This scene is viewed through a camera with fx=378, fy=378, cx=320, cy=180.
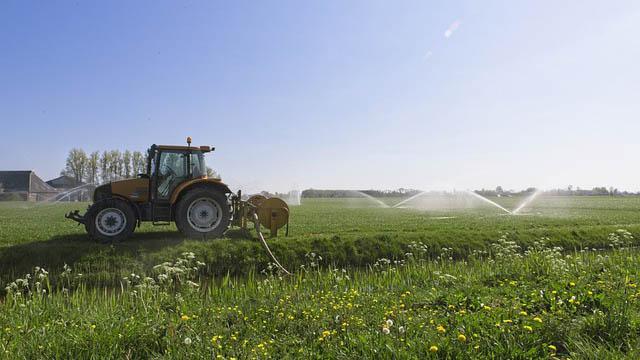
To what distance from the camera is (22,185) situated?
6762 centimetres

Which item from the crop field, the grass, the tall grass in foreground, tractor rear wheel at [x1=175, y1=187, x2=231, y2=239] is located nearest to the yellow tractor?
tractor rear wheel at [x1=175, y1=187, x2=231, y2=239]

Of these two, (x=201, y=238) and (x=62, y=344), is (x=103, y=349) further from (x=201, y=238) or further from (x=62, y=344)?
(x=201, y=238)

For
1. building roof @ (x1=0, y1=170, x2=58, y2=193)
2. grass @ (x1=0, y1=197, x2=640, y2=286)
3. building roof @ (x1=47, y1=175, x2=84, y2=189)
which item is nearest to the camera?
grass @ (x1=0, y1=197, x2=640, y2=286)

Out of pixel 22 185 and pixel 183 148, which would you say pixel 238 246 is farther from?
pixel 22 185

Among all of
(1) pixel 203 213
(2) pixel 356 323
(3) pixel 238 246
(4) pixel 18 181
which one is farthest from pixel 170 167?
(4) pixel 18 181

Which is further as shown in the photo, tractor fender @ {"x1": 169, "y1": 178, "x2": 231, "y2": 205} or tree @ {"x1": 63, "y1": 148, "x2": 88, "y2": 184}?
tree @ {"x1": 63, "y1": 148, "x2": 88, "y2": 184}

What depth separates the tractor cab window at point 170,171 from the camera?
1133 centimetres

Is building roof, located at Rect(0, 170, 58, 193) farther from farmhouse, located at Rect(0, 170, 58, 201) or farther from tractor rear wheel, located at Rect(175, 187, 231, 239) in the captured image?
tractor rear wheel, located at Rect(175, 187, 231, 239)

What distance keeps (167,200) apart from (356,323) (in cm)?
843

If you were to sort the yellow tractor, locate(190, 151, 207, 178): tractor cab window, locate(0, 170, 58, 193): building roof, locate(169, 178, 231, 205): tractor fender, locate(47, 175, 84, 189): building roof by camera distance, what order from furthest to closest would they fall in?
locate(47, 175, 84, 189): building roof → locate(0, 170, 58, 193): building roof → locate(190, 151, 207, 178): tractor cab window → locate(169, 178, 231, 205): tractor fender → the yellow tractor

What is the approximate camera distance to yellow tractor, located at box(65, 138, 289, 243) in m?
10.7

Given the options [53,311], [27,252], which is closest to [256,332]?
[53,311]

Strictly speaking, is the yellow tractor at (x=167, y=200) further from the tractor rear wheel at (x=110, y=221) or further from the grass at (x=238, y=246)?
Result: the grass at (x=238, y=246)

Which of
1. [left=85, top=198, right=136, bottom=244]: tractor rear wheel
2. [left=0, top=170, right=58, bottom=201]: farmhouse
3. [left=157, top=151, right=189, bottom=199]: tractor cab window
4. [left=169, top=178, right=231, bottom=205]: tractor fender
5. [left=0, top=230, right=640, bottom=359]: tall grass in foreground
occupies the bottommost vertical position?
[left=0, top=230, right=640, bottom=359]: tall grass in foreground
